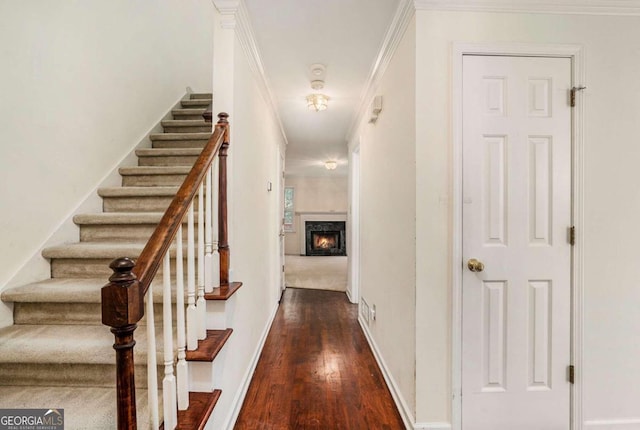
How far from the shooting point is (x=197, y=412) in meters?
1.15

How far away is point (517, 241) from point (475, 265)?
0.27m

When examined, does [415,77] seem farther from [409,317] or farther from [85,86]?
[85,86]

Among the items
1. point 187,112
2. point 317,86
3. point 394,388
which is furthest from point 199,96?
point 394,388

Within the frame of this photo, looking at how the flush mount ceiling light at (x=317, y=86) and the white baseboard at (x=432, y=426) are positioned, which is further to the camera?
the flush mount ceiling light at (x=317, y=86)

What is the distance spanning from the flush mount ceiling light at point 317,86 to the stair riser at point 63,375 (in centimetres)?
232

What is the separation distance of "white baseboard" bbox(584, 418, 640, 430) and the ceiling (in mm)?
2564

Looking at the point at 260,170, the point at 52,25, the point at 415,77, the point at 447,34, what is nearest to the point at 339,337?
the point at 260,170

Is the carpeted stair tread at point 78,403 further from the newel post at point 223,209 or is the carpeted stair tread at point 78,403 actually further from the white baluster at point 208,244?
the newel post at point 223,209

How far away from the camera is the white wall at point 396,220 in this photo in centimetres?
155

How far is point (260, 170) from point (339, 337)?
1.81m

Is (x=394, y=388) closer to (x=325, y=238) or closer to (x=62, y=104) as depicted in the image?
(x=62, y=104)

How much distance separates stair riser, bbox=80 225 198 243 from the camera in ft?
6.21

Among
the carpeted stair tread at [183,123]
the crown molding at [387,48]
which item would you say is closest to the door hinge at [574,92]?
the crown molding at [387,48]

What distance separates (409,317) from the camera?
156 cm
